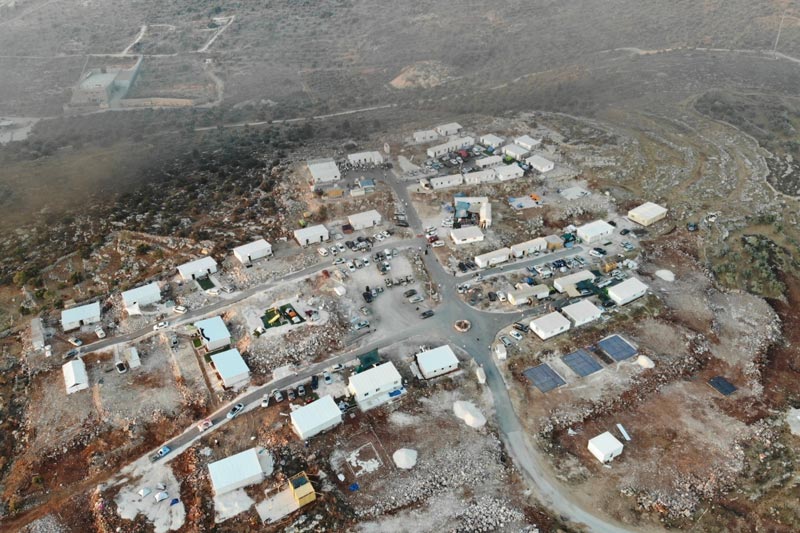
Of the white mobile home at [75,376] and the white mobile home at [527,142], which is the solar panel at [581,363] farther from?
the white mobile home at [527,142]

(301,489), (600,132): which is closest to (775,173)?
(600,132)

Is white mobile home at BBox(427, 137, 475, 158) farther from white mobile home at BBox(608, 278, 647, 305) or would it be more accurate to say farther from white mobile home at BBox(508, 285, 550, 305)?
white mobile home at BBox(608, 278, 647, 305)

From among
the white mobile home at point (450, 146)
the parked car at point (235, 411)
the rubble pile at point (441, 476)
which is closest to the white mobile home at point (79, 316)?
the parked car at point (235, 411)

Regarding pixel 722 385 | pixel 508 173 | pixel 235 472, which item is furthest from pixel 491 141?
pixel 235 472

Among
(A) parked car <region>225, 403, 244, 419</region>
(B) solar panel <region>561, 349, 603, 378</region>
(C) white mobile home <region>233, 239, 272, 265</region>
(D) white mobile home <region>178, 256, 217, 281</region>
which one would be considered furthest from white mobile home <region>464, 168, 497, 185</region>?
(A) parked car <region>225, 403, 244, 419</region>

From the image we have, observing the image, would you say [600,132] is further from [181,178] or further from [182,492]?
[182,492]

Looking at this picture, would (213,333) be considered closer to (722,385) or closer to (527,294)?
(527,294)
